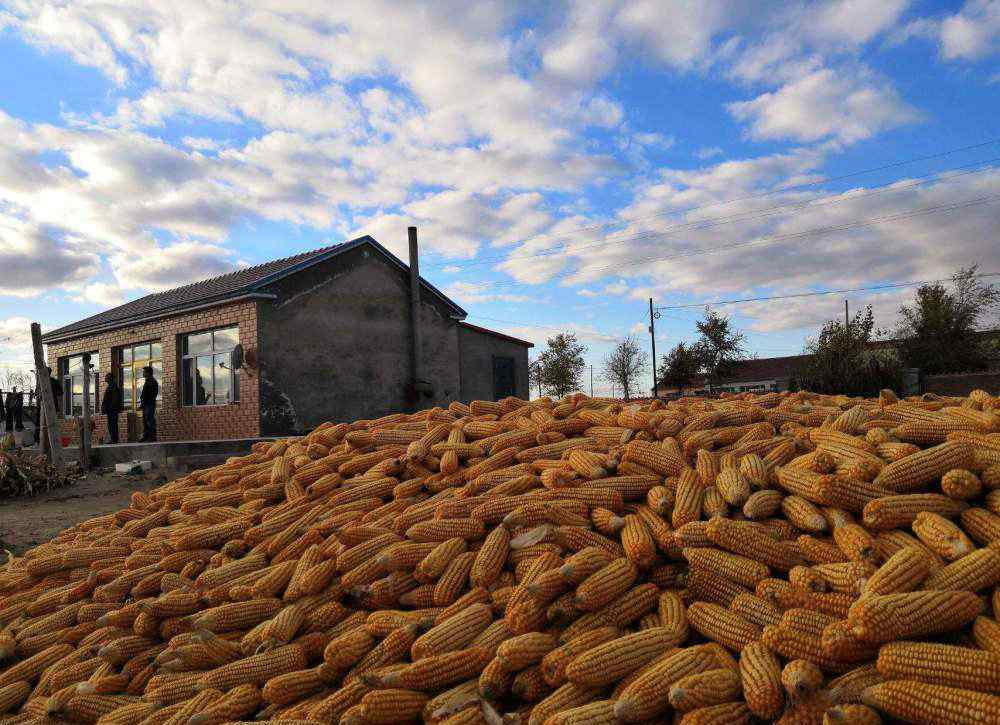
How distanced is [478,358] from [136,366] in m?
11.4

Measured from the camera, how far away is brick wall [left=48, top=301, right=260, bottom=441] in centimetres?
1814

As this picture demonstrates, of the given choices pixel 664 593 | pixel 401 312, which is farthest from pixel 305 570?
pixel 401 312

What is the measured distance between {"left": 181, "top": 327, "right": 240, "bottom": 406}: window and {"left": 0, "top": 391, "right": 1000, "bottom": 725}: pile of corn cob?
1402 centimetres

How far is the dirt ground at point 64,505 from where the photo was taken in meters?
8.68

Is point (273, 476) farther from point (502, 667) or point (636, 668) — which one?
point (636, 668)

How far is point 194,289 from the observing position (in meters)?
24.7

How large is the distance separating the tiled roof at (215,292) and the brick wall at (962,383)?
14.9 metres

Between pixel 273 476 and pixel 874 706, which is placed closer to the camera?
pixel 874 706

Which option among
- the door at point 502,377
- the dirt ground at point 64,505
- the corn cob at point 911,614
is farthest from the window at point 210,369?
the corn cob at point 911,614

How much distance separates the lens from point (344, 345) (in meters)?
20.3

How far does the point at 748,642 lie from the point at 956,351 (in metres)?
33.6

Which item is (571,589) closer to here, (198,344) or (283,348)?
(283,348)

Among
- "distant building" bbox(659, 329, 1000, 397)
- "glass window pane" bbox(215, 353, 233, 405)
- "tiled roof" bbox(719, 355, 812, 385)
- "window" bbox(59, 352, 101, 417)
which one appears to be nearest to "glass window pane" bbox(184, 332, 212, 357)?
"glass window pane" bbox(215, 353, 233, 405)

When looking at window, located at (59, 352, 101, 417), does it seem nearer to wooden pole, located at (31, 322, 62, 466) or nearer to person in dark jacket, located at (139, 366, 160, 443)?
person in dark jacket, located at (139, 366, 160, 443)
